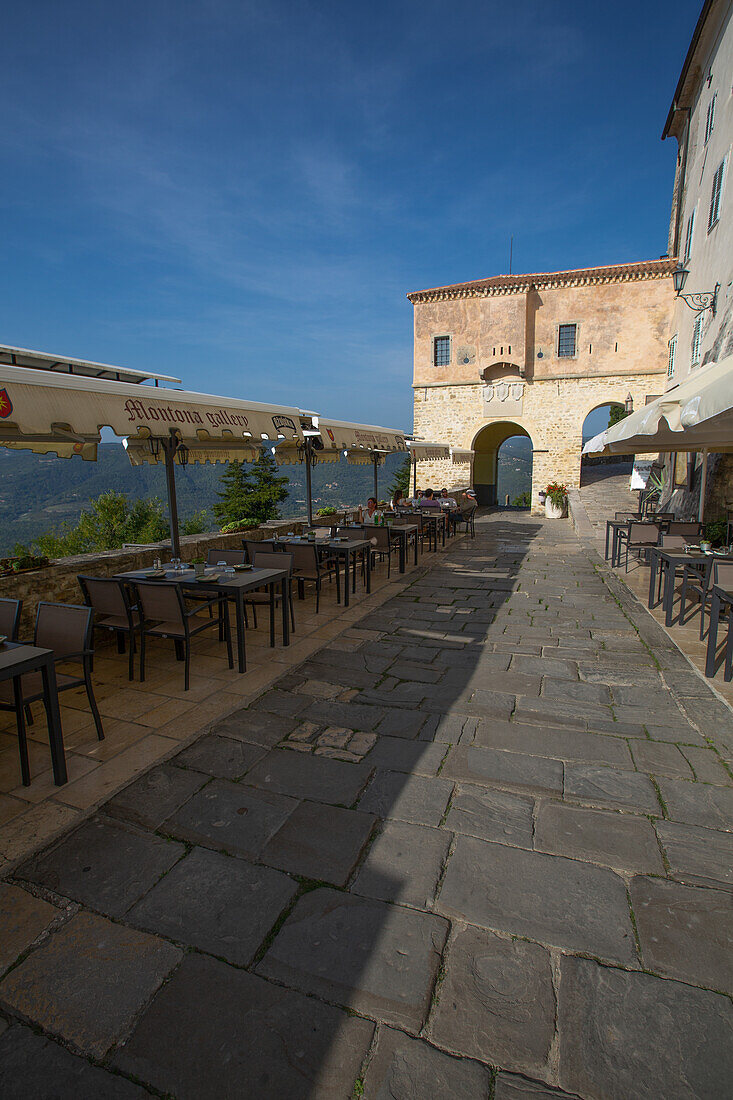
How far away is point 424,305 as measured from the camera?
22.4 m

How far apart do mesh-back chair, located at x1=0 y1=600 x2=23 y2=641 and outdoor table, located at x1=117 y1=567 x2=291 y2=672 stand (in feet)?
3.64

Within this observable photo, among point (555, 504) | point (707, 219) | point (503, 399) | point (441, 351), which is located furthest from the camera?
point (441, 351)

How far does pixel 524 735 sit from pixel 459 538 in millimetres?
9827

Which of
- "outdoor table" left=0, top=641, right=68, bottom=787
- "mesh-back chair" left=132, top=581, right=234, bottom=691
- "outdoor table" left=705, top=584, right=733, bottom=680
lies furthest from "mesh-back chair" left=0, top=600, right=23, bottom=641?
"outdoor table" left=705, top=584, right=733, bottom=680

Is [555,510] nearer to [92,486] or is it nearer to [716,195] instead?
[716,195]

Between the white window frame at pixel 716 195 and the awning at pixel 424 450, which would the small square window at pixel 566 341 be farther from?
the white window frame at pixel 716 195

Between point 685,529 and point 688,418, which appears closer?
point 688,418

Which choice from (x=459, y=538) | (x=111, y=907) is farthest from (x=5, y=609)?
(x=459, y=538)

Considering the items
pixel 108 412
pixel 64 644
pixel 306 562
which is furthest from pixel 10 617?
pixel 306 562

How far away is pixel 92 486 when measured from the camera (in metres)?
123

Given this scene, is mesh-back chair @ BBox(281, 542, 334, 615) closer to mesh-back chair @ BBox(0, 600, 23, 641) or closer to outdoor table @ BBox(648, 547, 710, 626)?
mesh-back chair @ BBox(0, 600, 23, 641)

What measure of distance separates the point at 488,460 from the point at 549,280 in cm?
837

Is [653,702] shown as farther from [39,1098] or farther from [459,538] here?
[459,538]

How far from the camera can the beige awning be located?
309 centimetres
